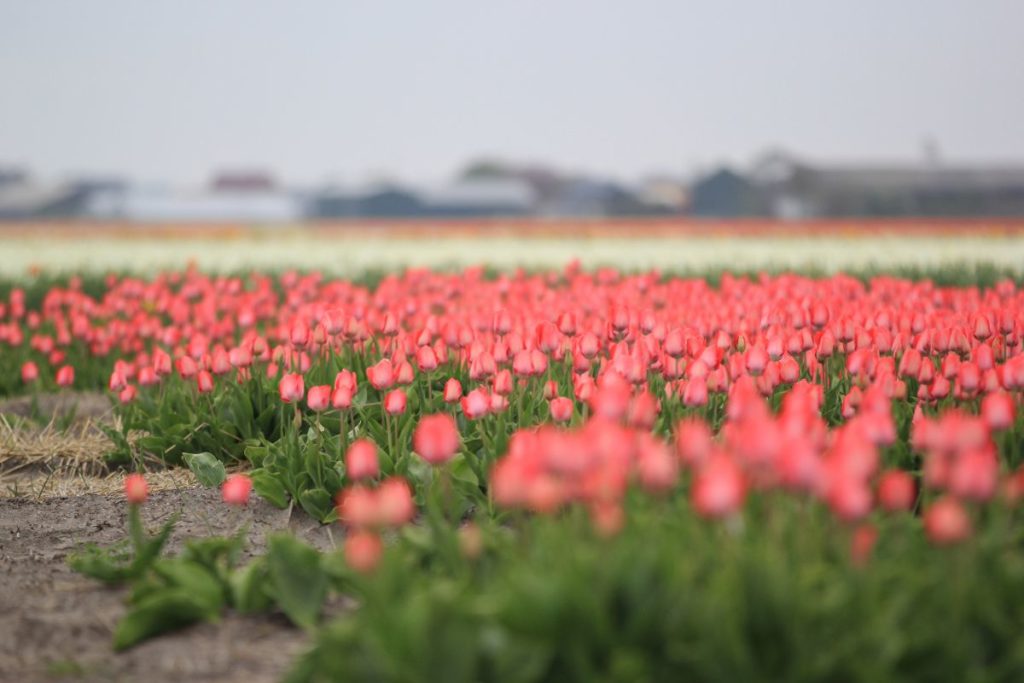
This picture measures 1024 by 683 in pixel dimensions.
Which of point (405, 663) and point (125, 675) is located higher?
point (405, 663)

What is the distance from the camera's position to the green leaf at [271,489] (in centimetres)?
473

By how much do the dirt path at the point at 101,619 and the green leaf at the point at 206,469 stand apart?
0.61ft

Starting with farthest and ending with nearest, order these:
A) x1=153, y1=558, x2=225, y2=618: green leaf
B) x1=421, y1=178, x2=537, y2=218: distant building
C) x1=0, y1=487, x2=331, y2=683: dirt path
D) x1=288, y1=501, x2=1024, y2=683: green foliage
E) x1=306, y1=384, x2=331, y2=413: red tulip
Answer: x1=421, y1=178, x2=537, y2=218: distant building, x1=306, y1=384, x2=331, y2=413: red tulip, x1=153, y1=558, x2=225, y2=618: green leaf, x1=0, y1=487, x2=331, y2=683: dirt path, x1=288, y1=501, x2=1024, y2=683: green foliage

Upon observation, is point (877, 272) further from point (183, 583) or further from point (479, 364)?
point (183, 583)

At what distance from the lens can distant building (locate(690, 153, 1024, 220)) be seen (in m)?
37.7

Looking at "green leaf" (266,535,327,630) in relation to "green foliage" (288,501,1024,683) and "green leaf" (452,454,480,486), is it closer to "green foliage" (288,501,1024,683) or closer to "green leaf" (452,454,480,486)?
"green foliage" (288,501,1024,683)

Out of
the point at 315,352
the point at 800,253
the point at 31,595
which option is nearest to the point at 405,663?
the point at 31,595

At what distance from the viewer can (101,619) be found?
11.5 feet

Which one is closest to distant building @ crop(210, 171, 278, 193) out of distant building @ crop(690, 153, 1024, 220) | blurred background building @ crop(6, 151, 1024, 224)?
blurred background building @ crop(6, 151, 1024, 224)

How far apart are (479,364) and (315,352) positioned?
2653 millimetres

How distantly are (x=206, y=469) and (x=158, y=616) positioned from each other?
6.33 feet

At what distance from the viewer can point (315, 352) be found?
6965 millimetres

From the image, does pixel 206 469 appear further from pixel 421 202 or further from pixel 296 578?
pixel 421 202

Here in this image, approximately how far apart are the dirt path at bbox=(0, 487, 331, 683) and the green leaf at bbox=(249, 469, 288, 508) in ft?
0.17
